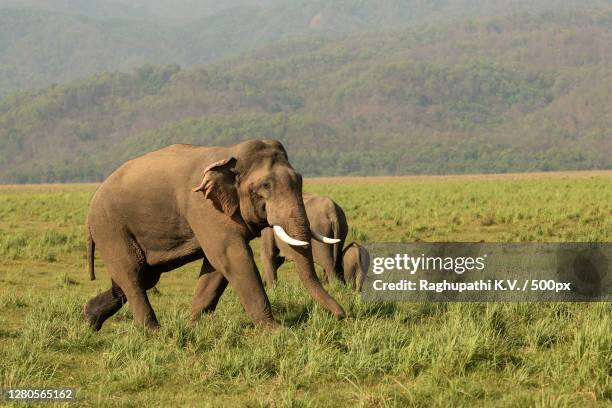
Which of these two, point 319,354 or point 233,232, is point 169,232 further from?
point 319,354

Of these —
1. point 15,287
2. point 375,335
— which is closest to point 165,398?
point 375,335

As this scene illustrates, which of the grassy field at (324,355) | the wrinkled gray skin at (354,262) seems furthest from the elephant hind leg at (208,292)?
the wrinkled gray skin at (354,262)

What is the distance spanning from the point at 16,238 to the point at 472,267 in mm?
12580

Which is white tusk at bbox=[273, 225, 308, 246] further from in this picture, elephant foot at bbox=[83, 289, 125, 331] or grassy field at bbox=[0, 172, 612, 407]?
elephant foot at bbox=[83, 289, 125, 331]

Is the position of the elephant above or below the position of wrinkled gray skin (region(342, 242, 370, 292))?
above

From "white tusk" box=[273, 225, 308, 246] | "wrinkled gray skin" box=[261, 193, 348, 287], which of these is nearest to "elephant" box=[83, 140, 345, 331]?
"white tusk" box=[273, 225, 308, 246]

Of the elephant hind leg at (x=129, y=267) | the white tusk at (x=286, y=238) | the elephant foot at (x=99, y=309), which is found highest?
the white tusk at (x=286, y=238)

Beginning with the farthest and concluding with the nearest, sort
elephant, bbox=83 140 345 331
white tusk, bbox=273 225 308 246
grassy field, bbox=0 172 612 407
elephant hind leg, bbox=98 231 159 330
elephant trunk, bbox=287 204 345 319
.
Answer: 1. elephant hind leg, bbox=98 231 159 330
2. elephant, bbox=83 140 345 331
3. elephant trunk, bbox=287 204 345 319
4. white tusk, bbox=273 225 308 246
5. grassy field, bbox=0 172 612 407

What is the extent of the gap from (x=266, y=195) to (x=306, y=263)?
0.67 meters

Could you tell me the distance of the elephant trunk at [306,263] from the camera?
8438 millimetres

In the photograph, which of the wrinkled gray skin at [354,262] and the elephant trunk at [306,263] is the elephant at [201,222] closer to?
the elephant trunk at [306,263]

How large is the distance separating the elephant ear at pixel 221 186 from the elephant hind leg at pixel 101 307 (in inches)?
A: 63.3

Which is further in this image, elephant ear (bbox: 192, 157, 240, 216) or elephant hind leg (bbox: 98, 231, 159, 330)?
elephant hind leg (bbox: 98, 231, 159, 330)

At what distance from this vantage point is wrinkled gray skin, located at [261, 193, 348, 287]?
45.8ft
